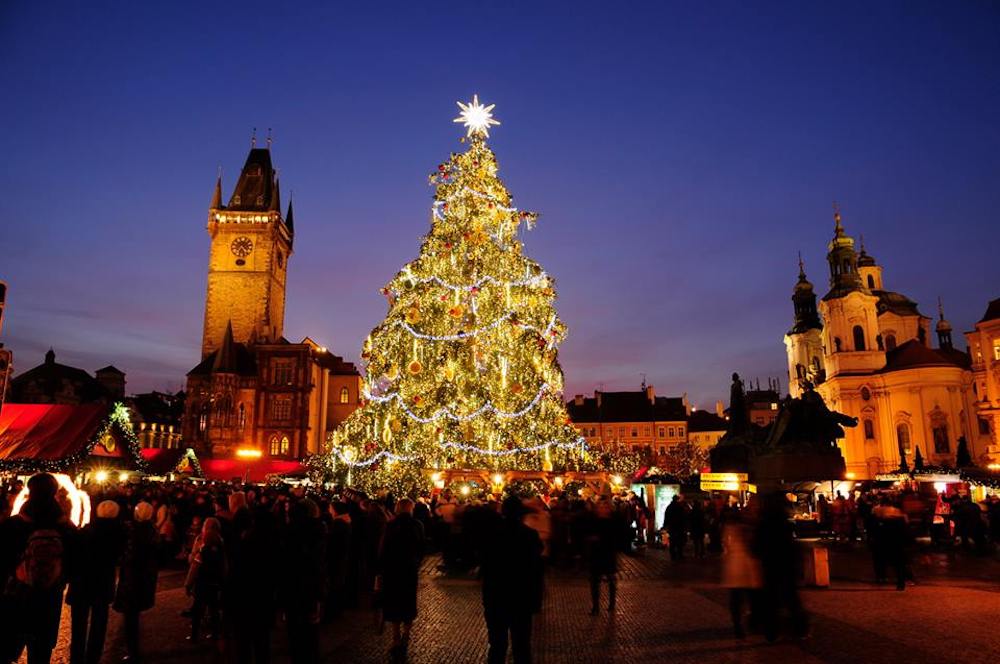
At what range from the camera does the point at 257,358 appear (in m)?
63.0

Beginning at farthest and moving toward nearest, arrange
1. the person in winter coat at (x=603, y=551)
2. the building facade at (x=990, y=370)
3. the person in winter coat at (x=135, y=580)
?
the building facade at (x=990, y=370) < the person in winter coat at (x=603, y=551) < the person in winter coat at (x=135, y=580)

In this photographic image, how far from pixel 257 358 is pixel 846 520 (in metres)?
50.9

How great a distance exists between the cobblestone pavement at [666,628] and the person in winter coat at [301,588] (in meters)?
0.97

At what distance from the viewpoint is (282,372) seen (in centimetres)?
6250

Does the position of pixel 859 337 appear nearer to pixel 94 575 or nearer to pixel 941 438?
pixel 941 438

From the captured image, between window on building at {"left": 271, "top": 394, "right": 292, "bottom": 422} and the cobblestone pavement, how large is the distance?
4798 centimetres

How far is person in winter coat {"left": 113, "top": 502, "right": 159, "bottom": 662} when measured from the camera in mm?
7871

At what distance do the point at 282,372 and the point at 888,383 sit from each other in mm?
52904

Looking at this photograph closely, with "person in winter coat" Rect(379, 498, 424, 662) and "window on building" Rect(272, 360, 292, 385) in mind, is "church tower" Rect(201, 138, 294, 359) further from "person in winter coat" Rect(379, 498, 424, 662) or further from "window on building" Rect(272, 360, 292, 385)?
"person in winter coat" Rect(379, 498, 424, 662)

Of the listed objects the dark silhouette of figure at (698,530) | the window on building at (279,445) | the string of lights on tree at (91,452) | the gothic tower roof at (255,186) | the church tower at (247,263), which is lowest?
the dark silhouette of figure at (698,530)

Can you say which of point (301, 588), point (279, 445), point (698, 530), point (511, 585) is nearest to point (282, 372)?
point (279, 445)

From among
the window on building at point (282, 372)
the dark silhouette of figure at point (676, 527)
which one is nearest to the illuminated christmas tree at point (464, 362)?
the dark silhouette of figure at point (676, 527)

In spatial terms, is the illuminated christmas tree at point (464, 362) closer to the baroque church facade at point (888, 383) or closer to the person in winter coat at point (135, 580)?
the person in winter coat at point (135, 580)

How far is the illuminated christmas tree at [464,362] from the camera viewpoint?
2405cm
